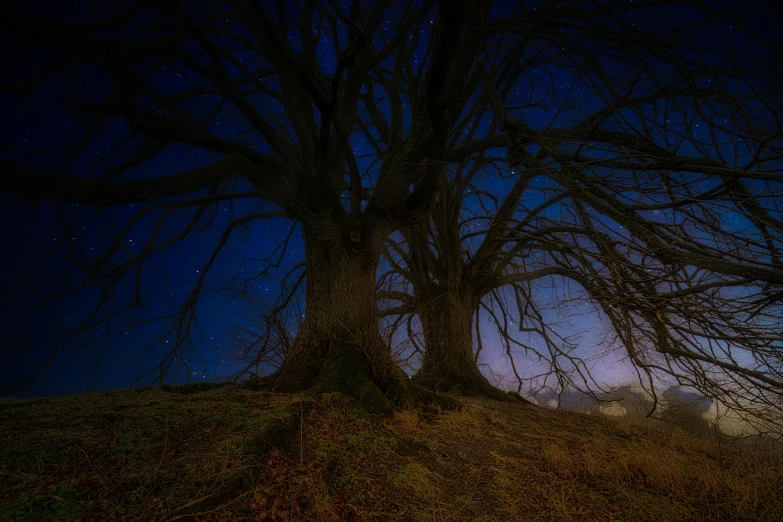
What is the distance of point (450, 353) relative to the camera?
7391mm

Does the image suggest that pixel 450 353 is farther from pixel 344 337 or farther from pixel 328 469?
pixel 328 469

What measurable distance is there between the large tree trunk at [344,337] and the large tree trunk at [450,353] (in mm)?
2249

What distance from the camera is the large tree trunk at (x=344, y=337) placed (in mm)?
4188

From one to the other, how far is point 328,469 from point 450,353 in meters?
5.09

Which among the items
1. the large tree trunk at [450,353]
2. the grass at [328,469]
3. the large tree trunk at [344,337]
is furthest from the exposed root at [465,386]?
the grass at [328,469]

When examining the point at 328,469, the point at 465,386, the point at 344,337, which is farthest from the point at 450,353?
the point at 328,469

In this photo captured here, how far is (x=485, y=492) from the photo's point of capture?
2846 mm

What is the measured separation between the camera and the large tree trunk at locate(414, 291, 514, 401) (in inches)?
280

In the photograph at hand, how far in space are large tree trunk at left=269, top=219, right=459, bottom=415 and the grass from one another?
40 cm

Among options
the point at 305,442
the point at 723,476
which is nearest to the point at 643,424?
the point at 723,476

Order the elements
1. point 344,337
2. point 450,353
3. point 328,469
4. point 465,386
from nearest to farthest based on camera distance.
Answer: point 328,469, point 344,337, point 465,386, point 450,353

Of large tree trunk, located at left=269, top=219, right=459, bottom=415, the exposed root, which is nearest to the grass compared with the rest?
large tree trunk, located at left=269, top=219, right=459, bottom=415

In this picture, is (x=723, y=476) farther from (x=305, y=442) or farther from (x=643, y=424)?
(x=305, y=442)

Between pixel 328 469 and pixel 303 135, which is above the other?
pixel 303 135
